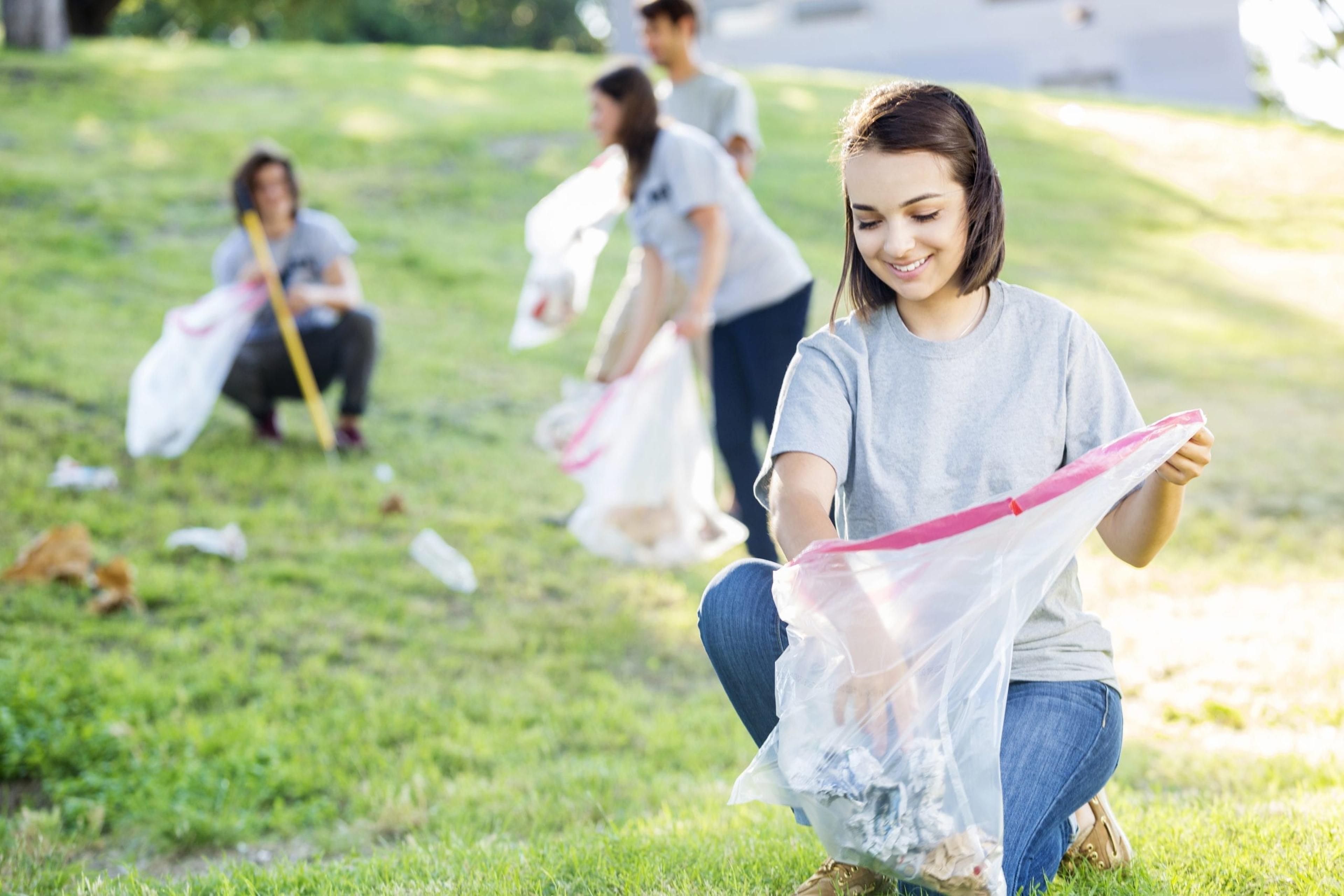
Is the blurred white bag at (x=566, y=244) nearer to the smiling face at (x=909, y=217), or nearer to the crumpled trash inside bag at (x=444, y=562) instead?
the crumpled trash inside bag at (x=444, y=562)

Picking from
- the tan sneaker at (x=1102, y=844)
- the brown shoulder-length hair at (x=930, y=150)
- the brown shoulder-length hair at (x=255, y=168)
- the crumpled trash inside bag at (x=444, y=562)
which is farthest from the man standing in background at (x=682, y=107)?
the tan sneaker at (x=1102, y=844)

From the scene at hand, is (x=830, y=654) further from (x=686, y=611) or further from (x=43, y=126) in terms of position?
(x=43, y=126)

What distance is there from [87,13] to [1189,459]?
18.6 meters

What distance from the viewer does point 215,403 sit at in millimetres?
6211

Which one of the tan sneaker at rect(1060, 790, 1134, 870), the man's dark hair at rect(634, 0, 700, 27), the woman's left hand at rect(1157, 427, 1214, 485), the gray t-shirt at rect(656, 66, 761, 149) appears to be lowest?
the tan sneaker at rect(1060, 790, 1134, 870)

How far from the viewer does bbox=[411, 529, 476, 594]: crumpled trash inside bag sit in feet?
14.3

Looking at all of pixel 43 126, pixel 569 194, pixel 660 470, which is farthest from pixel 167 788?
pixel 43 126

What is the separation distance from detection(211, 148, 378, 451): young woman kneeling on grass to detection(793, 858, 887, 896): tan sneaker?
13.8 ft

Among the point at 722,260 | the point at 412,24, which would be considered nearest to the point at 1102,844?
the point at 722,260

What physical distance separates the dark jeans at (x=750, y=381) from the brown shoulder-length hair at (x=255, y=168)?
2.63 meters

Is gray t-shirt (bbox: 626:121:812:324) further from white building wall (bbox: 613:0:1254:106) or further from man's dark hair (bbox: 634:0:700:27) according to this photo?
white building wall (bbox: 613:0:1254:106)

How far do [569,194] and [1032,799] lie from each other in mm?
3286

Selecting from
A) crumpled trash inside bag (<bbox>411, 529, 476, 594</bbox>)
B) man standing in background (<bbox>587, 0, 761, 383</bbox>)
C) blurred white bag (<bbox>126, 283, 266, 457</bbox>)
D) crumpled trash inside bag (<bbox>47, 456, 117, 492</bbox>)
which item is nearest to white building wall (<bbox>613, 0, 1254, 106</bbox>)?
blurred white bag (<bbox>126, 283, 266, 457</bbox>)

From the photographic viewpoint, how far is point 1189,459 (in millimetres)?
1712
